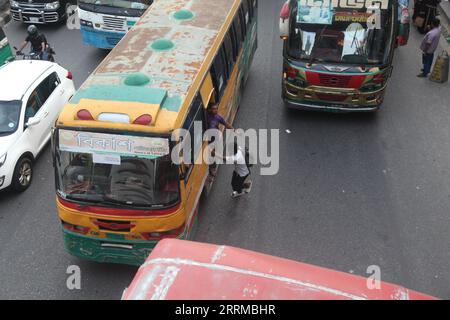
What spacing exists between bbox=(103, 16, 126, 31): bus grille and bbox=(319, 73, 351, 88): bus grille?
5994 mm

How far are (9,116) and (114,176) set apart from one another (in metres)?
4.12

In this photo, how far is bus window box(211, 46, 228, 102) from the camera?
8.83m

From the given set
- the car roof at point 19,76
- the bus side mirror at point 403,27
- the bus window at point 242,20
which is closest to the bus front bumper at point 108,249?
the car roof at point 19,76

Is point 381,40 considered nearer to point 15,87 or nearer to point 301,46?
point 301,46

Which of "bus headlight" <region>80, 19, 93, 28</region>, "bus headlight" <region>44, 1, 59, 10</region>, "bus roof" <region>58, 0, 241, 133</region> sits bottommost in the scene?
"bus headlight" <region>44, 1, 59, 10</region>

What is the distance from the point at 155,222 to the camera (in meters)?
6.77

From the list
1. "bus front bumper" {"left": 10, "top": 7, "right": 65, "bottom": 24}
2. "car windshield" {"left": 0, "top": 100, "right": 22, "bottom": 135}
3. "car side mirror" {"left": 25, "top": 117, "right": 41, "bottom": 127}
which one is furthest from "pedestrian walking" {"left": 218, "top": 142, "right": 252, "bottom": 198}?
"bus front bumper" {"left": 10, "top": 7, "right": 65, "bottom": 24}

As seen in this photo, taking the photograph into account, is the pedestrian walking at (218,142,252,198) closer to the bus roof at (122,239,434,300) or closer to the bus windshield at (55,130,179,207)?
the bus windshield at (55,130,179,207)

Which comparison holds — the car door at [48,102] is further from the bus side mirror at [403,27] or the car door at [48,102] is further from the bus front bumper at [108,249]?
the bus side mirror at [403,27]

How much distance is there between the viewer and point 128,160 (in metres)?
6.53

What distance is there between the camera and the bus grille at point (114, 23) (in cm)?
1370

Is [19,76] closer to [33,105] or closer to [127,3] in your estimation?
[33,105]

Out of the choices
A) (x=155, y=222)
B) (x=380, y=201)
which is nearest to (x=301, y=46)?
(x=380, y=201)

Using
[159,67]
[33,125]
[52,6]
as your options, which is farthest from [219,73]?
[52,6]
